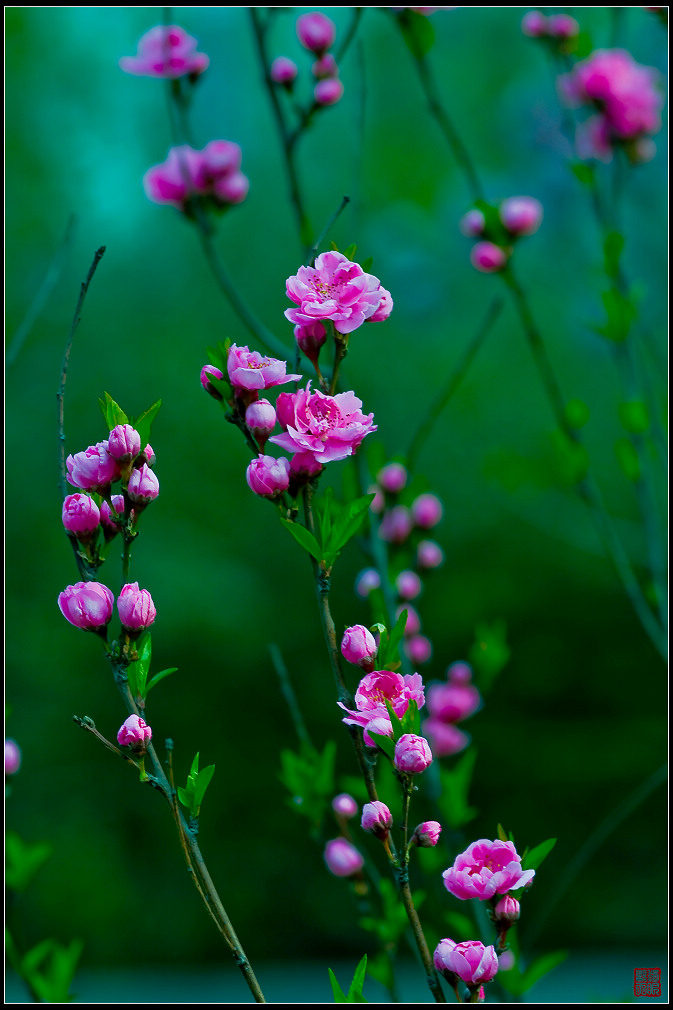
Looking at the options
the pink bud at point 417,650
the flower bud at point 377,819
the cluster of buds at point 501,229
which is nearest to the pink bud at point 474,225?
the cluster of buds at point 501,229

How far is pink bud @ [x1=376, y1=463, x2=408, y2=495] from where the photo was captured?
0.84m

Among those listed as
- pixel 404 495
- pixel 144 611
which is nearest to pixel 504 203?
pixel 404 495

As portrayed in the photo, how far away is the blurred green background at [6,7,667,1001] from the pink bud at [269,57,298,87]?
0.79 m

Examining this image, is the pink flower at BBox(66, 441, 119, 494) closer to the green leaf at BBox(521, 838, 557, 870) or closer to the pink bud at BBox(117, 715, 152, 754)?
the pink bud at BBox(117, 715, 152, 754)

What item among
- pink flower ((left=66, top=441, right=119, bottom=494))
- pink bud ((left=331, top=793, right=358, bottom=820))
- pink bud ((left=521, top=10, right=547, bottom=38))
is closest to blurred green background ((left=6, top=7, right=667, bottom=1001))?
pink bud ((left=521, top=10, right=547, bottom=38))

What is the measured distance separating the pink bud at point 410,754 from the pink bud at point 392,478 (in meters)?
0.49

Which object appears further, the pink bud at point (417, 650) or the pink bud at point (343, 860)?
the pink bud at point (417, 650)

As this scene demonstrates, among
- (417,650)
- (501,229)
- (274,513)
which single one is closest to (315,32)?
(501,229)

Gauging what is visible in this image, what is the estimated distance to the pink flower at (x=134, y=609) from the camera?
384mm

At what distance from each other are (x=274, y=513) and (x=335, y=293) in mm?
1560

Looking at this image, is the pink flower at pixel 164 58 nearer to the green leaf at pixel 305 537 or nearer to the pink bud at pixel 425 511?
the pink bud at pixel 425 511

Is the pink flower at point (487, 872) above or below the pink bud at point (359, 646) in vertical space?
below

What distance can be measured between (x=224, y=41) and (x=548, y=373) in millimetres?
1945

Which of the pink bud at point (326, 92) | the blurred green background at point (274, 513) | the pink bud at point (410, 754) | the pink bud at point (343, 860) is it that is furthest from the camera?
the blurred green background at point (274, 513)
